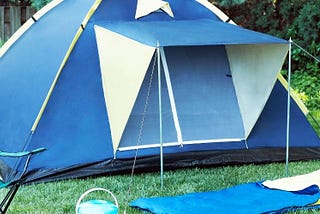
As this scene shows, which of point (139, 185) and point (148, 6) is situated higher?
point (148, 6)

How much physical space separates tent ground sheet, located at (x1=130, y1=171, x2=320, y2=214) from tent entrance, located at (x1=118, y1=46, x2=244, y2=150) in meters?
0.84

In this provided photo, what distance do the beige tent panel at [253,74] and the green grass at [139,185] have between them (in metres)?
0.47

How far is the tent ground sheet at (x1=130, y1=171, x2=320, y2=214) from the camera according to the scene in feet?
13.2

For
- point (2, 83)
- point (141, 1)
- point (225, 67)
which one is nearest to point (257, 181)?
point (225, 67)

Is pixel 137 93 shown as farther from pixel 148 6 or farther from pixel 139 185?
pixel 148 6

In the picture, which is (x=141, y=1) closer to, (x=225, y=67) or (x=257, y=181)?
(x=225, y=67)

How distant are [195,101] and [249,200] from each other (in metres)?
1.29

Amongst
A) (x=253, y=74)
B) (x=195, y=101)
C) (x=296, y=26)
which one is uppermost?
(x=253, y=74)

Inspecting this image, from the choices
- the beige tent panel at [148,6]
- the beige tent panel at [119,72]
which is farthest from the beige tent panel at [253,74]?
the beige tent panel at [119,72]

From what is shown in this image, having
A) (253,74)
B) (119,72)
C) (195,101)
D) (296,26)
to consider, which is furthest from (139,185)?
(296,26)

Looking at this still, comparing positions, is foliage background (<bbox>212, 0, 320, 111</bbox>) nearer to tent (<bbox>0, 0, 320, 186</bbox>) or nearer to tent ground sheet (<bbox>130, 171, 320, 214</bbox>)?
tent (<bbox>0, 0, 320, 186</bbox>)

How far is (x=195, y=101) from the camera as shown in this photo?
530 centimetres

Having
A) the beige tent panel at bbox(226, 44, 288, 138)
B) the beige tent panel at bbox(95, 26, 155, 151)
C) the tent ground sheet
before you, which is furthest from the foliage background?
the tent ground sheet

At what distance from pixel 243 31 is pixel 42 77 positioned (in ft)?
5.17
